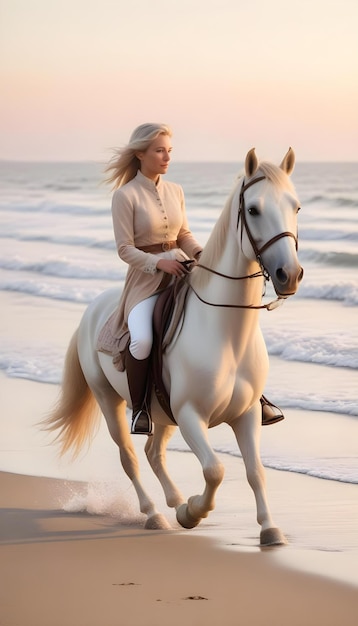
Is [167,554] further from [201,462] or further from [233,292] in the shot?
[233,292]

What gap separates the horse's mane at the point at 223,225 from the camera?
15.4 feet

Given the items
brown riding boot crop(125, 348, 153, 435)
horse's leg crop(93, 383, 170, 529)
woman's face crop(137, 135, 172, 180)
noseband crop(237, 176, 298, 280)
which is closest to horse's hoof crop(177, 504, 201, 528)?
brown riding boot crop(125, 348, 153, 435)

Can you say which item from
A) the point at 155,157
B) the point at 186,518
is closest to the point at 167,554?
the point at 186,518

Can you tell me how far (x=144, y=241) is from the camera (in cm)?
546

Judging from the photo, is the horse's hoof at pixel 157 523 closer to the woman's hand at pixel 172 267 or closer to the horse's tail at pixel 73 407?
the horse's tail at pixel 73 407

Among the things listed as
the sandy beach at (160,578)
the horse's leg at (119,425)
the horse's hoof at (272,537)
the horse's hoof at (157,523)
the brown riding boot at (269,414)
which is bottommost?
the horse's hoof at (157,523)

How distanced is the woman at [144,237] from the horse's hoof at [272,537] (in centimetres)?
67

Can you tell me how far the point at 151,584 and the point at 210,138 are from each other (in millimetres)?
31699

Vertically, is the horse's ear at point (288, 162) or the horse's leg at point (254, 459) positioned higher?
the horse's ear at point (288, 162)

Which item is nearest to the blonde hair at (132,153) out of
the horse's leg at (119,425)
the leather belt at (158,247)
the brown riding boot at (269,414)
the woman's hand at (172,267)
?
the leather belt at (158,247)

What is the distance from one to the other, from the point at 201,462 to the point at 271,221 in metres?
1.01

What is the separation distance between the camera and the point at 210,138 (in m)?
35.7

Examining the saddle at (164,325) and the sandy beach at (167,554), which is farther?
the saddle at (164,325)

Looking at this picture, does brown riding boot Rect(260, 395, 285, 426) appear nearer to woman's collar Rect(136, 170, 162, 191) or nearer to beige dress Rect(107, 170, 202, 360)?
beige dress Rect(107, 170, 202, 360)
